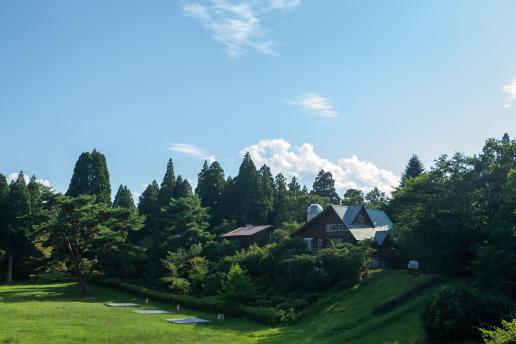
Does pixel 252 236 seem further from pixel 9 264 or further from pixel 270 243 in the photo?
pixel 9 264

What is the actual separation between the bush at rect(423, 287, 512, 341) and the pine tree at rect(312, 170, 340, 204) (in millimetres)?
68516

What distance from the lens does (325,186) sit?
91.6m

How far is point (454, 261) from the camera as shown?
32.8 meters

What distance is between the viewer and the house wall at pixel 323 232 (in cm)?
4512

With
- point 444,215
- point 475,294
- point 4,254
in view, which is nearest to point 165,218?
point 4,254

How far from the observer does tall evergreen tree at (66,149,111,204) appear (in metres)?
70.6

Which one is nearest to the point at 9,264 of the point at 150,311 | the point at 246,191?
the point at 246,191

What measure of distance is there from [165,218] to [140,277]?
7.49 meters

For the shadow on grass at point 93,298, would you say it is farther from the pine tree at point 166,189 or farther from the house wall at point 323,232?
the pine tree at point 166,189

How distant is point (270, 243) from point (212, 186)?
27.1m

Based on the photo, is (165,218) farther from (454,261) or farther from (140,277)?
(454,261)

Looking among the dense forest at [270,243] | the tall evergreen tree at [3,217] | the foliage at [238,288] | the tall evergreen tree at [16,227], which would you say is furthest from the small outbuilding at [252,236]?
the tall evergreen tree at [3,217]

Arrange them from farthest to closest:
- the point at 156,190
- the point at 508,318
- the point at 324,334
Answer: the point at 156,190, the point at 324,334, the point at 508,318

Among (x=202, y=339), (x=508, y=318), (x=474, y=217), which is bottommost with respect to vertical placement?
(x=202, y=339)
